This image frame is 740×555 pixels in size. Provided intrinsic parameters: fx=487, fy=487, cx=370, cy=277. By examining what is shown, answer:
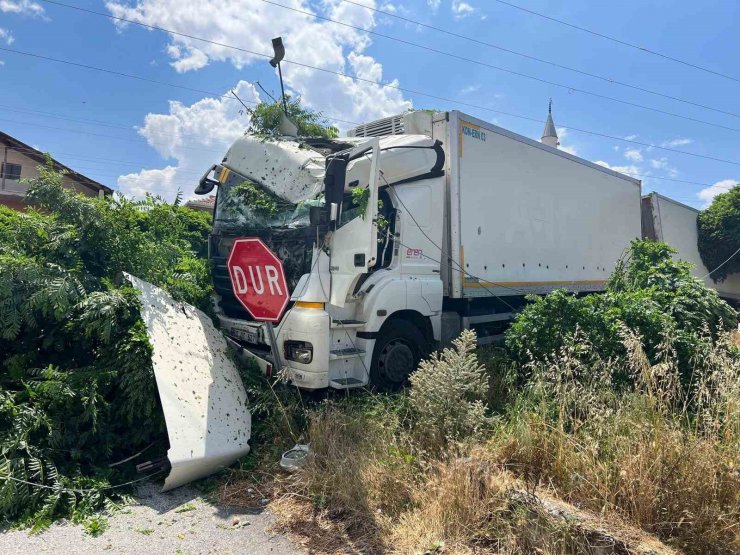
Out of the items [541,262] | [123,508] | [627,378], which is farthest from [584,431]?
[541,262]

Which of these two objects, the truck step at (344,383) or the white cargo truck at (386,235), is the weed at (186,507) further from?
the truck step at (344,383)

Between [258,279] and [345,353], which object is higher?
[258,279]

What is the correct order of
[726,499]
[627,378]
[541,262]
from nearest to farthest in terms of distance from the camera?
1. [726,499]
2. [627,378]
3. [541,262]

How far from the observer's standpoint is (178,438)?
145 inches

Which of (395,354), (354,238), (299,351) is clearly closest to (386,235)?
(354,238)

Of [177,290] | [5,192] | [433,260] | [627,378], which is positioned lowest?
[627,378]

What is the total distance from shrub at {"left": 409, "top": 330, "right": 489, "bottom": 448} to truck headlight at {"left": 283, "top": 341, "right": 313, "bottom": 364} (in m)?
1.04

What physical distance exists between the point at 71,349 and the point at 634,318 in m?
5.15

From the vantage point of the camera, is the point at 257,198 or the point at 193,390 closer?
the point at 193,390

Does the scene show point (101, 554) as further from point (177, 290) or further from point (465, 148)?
point (465, 148)

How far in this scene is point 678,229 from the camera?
11.9m

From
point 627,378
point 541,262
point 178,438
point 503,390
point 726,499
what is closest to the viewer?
point 726,499

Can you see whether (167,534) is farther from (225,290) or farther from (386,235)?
(386,235)

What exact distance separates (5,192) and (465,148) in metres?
24.9
